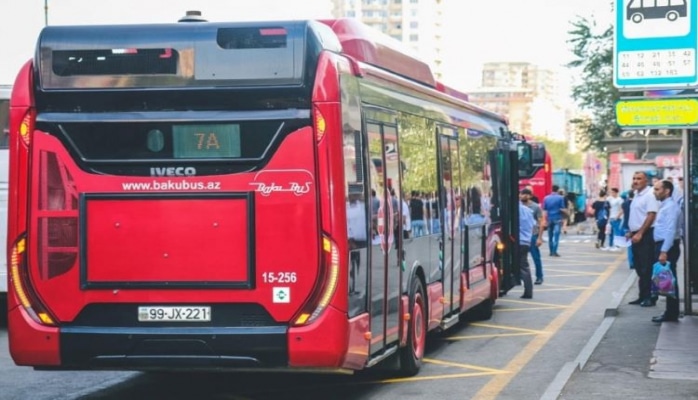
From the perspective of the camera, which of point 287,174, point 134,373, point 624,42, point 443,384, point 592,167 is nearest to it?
point 287,174

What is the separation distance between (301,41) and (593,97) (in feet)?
167

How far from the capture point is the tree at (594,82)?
57250 millimetres

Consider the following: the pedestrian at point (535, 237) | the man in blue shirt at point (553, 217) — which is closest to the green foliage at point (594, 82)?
the man in blue shirt at point (553, 217)

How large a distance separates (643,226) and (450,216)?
4297 millimetres

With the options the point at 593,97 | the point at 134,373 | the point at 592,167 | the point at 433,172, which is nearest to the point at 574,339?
the point at 433,172

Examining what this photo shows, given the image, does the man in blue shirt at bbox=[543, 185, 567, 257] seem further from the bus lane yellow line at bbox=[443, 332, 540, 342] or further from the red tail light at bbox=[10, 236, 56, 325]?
the red tail light at bbox=[10, 236, 56, 325]

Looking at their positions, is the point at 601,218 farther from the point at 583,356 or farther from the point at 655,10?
the point at 583,356

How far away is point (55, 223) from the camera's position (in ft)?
30.7

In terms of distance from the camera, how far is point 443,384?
1133 centimetres

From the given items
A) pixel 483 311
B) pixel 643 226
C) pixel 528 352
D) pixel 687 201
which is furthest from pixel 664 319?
pixel 528 352

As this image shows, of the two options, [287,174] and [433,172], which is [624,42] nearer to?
[433,172]

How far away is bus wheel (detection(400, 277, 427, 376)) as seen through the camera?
457 inches

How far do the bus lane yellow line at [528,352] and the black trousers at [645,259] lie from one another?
1.02 meters

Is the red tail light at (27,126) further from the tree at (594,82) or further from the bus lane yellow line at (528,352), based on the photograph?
the tree at (594,82)
